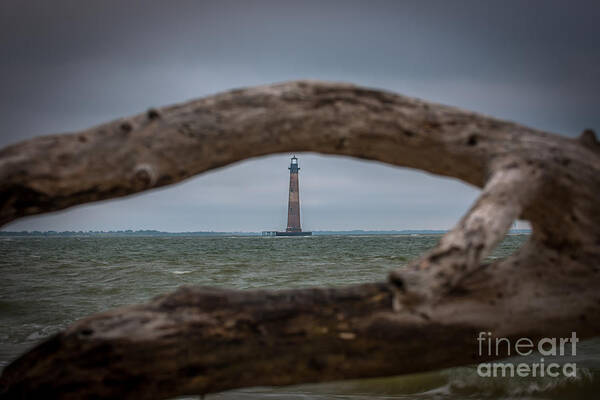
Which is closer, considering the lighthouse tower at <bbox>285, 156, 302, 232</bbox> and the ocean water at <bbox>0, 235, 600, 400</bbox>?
the ocean water at <bbox>0, 235, 600, 400</bbox>

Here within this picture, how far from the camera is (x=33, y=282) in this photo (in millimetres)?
12203

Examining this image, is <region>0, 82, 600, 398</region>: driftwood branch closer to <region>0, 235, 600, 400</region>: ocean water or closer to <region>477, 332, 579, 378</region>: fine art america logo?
<region>477, 332, 579, 378</region>: fine art america logo

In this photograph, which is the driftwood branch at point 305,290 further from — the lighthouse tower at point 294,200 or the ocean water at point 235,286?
the lighthouse tower at point 294,200

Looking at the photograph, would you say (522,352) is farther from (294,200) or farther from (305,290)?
(294,200)

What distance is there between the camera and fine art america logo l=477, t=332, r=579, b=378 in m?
2.31

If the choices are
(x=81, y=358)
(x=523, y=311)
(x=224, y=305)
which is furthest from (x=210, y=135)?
(x=523, y=311)

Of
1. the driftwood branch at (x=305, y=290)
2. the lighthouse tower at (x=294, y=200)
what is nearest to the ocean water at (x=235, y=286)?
the driftwood branch at (x=305, y=290)

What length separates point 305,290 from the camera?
2.32m

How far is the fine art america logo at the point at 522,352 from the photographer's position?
2306 mm

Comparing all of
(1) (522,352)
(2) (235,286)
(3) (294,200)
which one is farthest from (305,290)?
(3) (294,200)

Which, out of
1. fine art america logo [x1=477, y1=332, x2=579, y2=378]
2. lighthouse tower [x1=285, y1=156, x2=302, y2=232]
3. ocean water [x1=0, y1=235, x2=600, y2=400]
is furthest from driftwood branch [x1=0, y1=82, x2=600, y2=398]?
lighthouse tower [x1=285, y1=156, x2=302, y2=232]

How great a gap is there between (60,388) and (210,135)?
137cm

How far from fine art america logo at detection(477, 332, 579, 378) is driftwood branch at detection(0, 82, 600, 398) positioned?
65 millimetres

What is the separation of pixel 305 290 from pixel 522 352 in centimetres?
121
